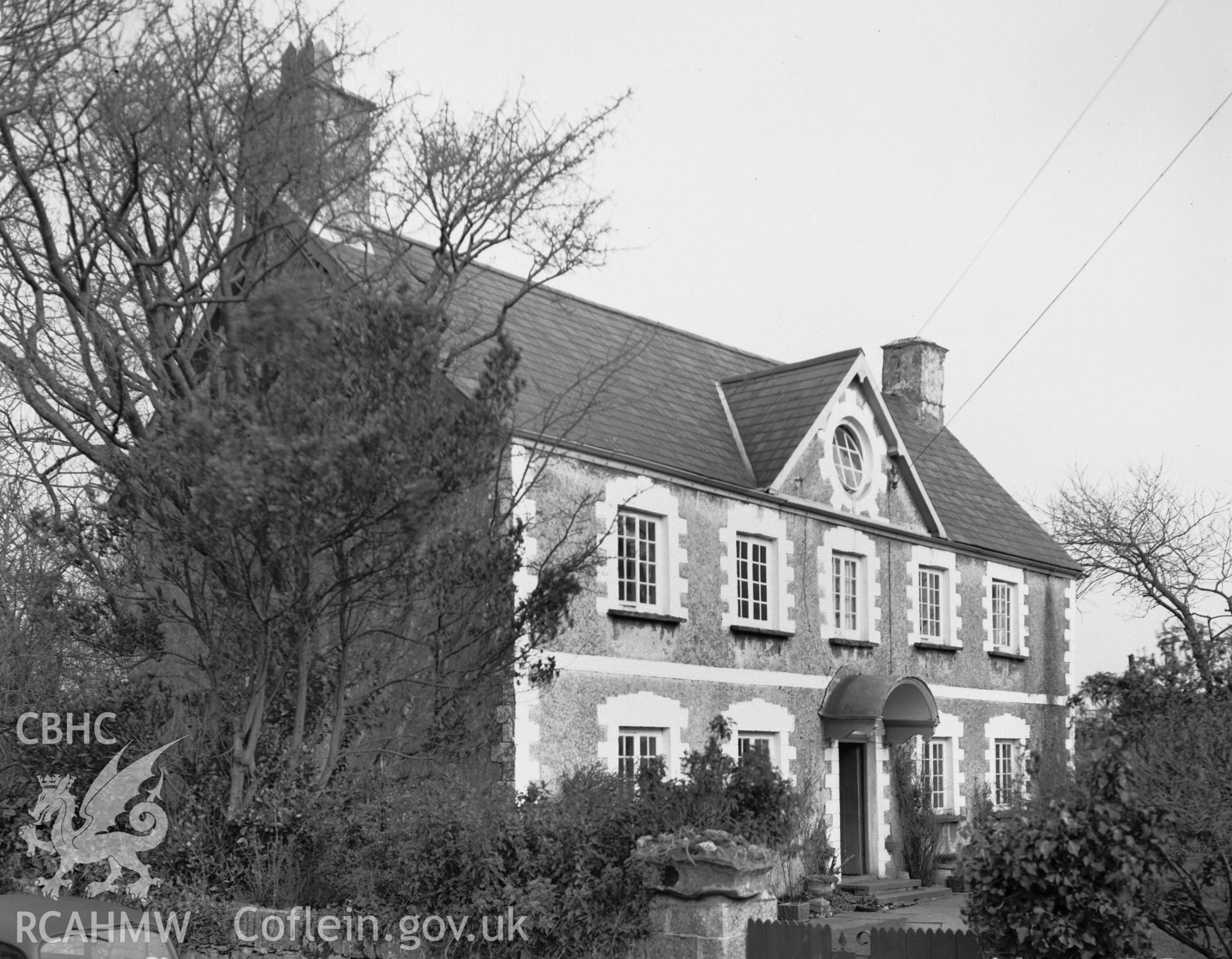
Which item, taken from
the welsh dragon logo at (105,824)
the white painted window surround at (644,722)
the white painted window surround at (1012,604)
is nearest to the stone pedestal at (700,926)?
the welsh dragon logo at (105,824)

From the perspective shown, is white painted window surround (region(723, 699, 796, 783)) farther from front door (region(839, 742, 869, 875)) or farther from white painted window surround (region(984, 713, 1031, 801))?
white painted window surround (region(984, 713, 1031, 801))

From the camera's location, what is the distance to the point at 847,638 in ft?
67.9

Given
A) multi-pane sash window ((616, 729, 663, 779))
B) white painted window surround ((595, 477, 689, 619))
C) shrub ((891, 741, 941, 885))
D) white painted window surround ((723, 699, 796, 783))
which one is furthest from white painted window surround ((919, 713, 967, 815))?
multi-pane sash window ((616, 729, 663, 779))

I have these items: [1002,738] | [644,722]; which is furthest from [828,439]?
[1002,738]

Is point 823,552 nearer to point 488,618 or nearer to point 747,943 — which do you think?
point 488,618

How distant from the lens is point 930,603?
23.0 metres

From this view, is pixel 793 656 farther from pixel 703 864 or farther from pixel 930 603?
pixel 703 864

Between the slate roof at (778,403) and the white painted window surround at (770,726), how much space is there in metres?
3.18

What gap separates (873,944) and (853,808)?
41.3ft

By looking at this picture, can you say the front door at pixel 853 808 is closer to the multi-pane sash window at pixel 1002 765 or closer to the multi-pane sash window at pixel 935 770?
the multi-pane sash window at pixel 935 770

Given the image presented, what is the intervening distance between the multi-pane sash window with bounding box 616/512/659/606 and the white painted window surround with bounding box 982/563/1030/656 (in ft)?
29.1

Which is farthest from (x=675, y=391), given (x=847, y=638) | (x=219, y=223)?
(x=219, y=223)

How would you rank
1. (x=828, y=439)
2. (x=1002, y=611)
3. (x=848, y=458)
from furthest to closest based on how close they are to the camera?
(x=1002, y=611)
(x=848, y=458)
(x=828, y=439)

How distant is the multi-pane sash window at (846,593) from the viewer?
21.0 metres
